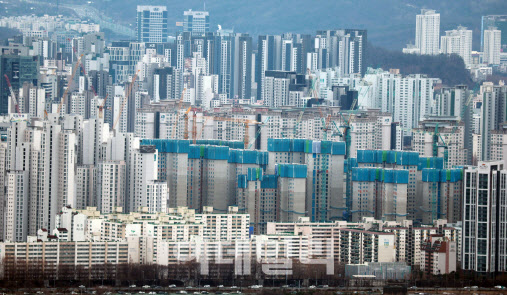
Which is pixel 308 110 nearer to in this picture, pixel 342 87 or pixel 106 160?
pixel 342 87

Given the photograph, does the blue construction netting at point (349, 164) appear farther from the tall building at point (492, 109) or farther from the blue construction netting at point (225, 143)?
the tall building at point (492, 109)

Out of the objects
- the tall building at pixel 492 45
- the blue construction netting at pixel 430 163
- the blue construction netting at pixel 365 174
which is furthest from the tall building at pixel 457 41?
the blue construction netting at pixel 365 174

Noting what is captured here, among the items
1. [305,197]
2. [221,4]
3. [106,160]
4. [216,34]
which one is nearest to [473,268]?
[305,197]

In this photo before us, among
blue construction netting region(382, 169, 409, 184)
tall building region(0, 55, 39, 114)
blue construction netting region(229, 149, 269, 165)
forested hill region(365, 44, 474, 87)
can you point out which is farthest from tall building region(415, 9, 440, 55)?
blue construction netting region(382, 169, 409, 184)

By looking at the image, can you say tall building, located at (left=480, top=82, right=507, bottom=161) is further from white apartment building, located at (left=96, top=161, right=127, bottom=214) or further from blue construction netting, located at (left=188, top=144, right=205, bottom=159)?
white apartment building, located at (left=96, top=161, right=127, bottom=214)

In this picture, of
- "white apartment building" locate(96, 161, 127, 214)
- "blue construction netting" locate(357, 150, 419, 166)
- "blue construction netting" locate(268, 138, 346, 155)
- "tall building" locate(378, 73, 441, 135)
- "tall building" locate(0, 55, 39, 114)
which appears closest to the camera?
"white apartment building" locate(96, 161, 127, 214)
